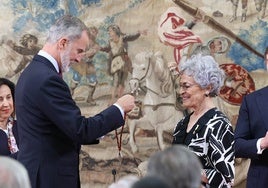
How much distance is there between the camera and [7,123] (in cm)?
602

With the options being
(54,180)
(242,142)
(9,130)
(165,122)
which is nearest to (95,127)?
(54,180)

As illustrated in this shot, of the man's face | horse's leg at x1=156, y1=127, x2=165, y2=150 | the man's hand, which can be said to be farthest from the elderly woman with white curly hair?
horse's leg at x1=156, y1=127, x2=165, y2=150

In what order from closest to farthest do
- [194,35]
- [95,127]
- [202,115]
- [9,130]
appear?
[95,127], [202,115], [9,130], [194,35]

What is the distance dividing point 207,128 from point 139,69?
222 centimetres

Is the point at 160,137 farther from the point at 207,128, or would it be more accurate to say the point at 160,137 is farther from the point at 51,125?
the point at 51,125

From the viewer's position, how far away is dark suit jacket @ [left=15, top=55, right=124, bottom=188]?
14.6 ft

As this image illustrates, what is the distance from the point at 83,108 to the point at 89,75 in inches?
12.9

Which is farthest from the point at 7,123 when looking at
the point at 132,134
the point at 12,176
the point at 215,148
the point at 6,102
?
the point at 12,176

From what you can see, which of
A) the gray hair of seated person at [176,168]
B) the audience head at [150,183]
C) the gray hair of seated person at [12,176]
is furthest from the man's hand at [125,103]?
the audience head at [150,183]

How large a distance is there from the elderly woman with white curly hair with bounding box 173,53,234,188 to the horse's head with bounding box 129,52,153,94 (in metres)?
1.85

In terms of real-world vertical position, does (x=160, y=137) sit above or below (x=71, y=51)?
below

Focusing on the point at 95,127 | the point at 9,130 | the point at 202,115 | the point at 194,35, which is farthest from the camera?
the point at 194,35

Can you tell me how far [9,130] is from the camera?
235 inches

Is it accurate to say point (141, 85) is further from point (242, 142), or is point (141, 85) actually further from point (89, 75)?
point (242, 142)
